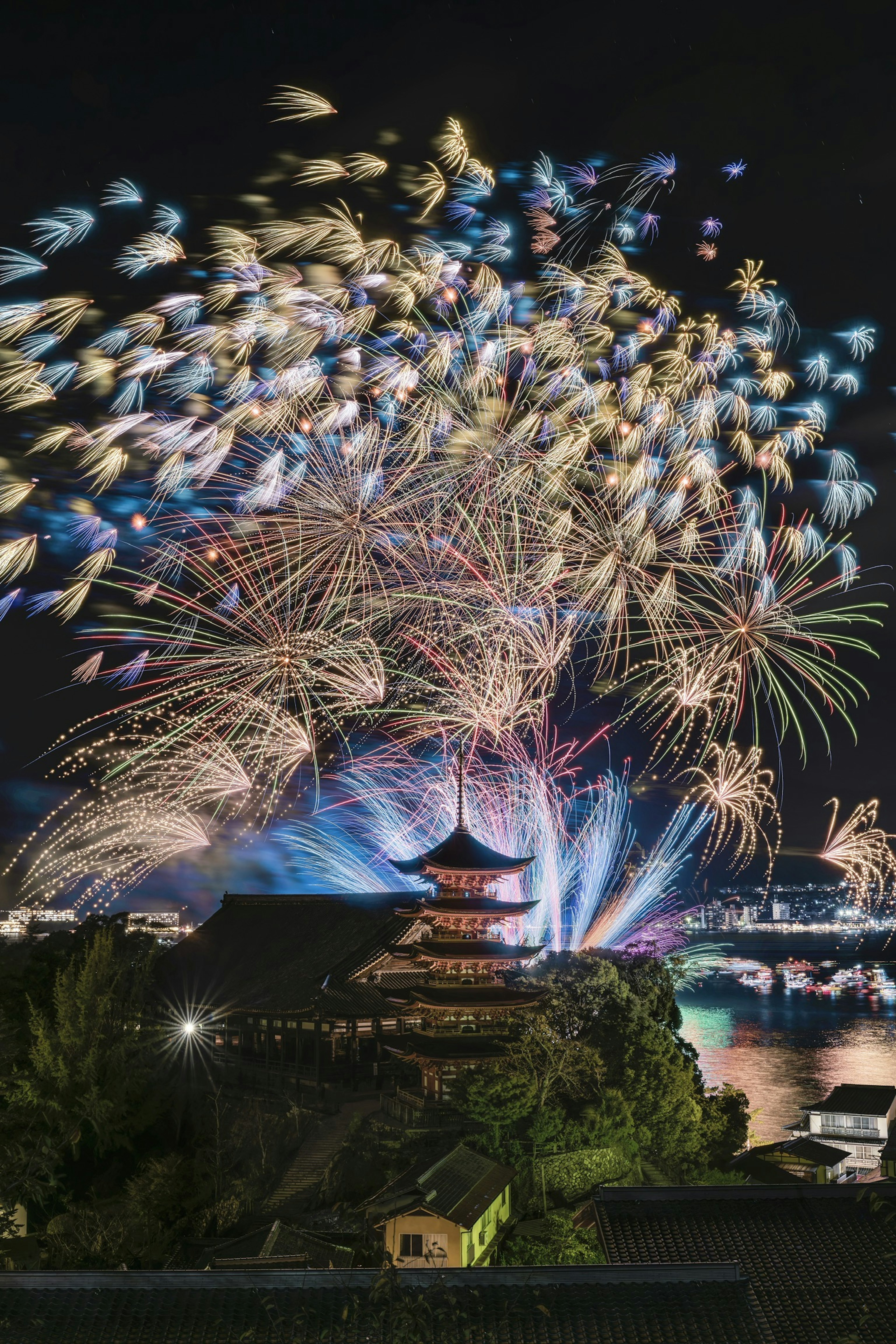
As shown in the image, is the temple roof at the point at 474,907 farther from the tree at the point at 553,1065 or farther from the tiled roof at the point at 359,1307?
the tiled roof at the point at 359,1307

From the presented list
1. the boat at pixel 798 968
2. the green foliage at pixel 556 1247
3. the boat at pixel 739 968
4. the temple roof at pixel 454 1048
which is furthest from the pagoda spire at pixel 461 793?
the boat at pixel 739 968

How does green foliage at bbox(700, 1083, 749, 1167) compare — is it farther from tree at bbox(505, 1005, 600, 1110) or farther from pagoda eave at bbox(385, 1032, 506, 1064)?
pagoda eave at bbox(385, 1032, 506, 1064)

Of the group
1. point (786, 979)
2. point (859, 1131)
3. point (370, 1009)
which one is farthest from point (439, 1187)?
point (786, 979)

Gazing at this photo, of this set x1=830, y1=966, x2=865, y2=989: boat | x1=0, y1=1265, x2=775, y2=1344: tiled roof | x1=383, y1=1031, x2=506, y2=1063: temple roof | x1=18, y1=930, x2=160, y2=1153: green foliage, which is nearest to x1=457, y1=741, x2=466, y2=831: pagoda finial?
x1=383, y1=1031, x2=506, y2=1063: temple roof

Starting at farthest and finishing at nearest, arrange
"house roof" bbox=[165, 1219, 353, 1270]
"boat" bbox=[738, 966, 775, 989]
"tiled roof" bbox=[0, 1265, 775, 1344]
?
"boat" bbox=[738, 966, 775, 989]
"house roof" bbox=[165, 1219, 353, 1270]
"tiled roof" bbox=[0, 1265, 775, 1344]

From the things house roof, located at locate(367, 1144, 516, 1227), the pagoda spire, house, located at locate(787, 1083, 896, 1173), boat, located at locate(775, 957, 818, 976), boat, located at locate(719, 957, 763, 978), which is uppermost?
the pagoda spire

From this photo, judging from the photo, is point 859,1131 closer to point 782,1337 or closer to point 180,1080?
point 180,1080
